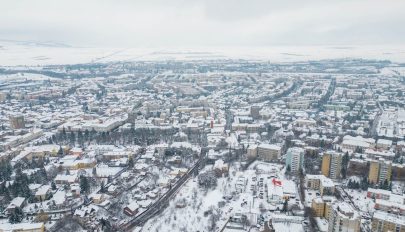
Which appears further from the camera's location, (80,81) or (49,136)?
(80,81)

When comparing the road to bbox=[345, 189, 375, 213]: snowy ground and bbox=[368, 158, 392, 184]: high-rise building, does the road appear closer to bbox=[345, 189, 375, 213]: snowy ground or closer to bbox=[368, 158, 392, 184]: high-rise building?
bbox=[345, 189, 375, 213]: snowy ground

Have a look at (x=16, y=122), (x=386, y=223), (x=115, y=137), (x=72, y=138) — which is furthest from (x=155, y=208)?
(x=16, y=122)

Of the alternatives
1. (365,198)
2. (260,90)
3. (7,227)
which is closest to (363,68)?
(260,90)

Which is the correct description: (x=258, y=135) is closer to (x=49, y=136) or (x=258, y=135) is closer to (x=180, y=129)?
(x=180, y=129)

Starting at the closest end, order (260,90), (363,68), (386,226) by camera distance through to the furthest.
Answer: (386,226) → (260,90) → (363,68)

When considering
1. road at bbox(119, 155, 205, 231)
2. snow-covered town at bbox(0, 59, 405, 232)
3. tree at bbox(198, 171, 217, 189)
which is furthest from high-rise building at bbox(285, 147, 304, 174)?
road at bbox(119, 155, 205, 231)

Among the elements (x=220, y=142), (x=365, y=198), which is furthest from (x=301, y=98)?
(x=365, y=198)

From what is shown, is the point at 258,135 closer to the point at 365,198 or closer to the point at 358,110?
the point at 365,198

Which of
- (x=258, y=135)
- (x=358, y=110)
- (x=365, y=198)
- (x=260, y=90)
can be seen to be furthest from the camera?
(x=260, y=90)
